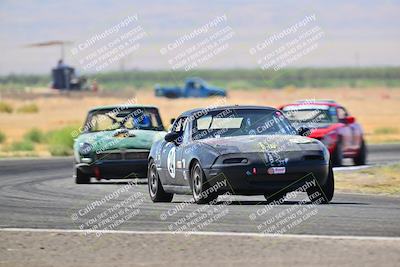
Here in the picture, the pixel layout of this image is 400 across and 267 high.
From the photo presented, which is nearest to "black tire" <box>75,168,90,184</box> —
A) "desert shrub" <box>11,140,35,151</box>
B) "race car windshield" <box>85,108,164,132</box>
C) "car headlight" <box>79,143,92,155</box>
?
"car headlight" <box>79,143,92,155</box>

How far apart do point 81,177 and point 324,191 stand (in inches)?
338

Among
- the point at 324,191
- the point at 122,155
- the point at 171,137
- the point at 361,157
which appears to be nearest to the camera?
the point at 324,191

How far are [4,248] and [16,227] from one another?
7.77 feet

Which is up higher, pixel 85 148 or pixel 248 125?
pixel 248 125

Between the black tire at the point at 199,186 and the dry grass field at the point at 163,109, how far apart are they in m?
29.4

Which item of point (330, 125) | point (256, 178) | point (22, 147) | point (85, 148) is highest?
point (256, 178)

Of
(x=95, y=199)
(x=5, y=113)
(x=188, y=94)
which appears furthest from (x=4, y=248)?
(x=188, y=94)

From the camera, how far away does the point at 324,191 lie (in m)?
17.9

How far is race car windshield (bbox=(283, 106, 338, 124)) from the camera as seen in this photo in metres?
29.5

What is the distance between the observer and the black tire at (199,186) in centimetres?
1748

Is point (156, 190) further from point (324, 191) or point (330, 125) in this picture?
point (330, 125)

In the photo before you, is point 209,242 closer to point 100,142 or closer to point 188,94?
point 100,142

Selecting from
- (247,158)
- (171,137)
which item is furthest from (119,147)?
(247,158)

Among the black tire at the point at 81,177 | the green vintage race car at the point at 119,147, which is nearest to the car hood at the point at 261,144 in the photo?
the green vintage race car at the point at 119,147
